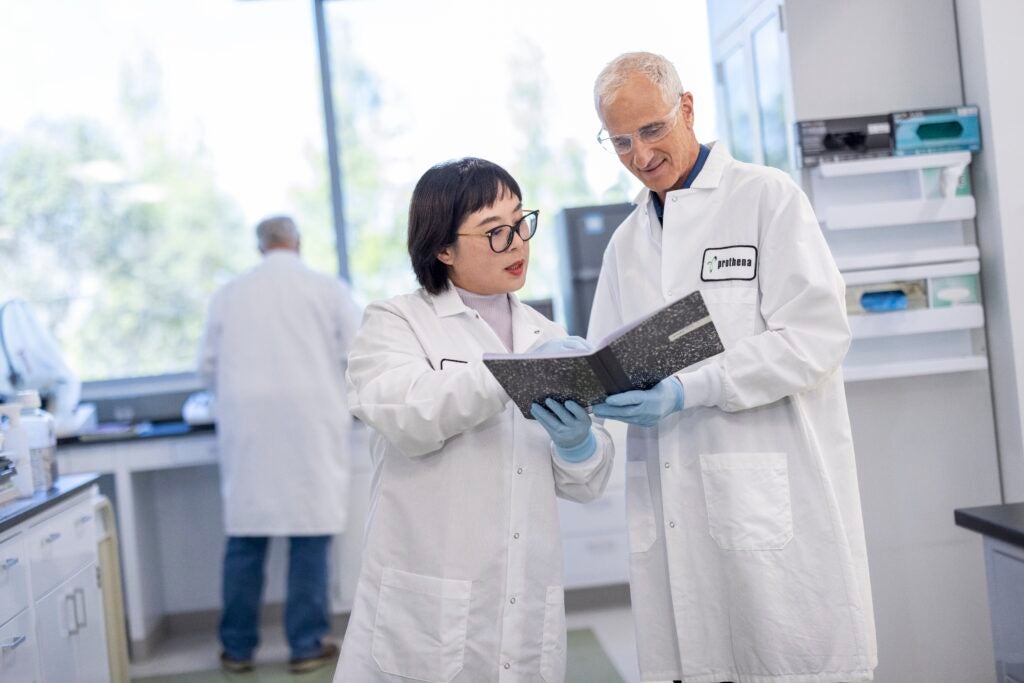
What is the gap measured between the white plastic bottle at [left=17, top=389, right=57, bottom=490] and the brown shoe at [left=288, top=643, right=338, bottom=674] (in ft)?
4.33

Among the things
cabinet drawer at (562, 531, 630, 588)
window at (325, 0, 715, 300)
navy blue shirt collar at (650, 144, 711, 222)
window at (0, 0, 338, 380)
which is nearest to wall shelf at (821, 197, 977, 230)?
navy blue shirt collar at (650, 144, 711, 222)

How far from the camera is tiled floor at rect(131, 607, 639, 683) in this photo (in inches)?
133

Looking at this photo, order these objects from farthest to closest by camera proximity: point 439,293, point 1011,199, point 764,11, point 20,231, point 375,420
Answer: point 20,231 < point 764,11 < point 1011,199 < point 439,293 < point 375,420

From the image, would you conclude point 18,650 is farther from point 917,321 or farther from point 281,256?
point 917,321

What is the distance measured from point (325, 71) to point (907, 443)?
3189mm

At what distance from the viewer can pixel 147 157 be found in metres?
4.67

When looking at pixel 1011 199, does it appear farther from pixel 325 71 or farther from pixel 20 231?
pixel 20 231

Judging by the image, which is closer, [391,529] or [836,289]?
[391,529]

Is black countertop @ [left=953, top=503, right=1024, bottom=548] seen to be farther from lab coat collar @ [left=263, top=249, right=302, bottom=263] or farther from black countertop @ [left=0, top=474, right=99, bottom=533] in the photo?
lab coat collar @ [left=263, top=249, right=302, bottom=263]

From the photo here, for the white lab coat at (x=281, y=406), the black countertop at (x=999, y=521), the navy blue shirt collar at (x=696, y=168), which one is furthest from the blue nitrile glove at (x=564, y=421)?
the white lab coat at (x=281, y=406)

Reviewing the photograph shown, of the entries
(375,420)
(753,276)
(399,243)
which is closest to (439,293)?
(375,420)

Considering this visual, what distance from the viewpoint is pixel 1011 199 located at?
242cm

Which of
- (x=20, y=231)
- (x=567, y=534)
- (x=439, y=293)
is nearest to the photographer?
(x=439, y=293)

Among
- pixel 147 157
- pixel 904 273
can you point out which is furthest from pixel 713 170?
pixel 147 157
